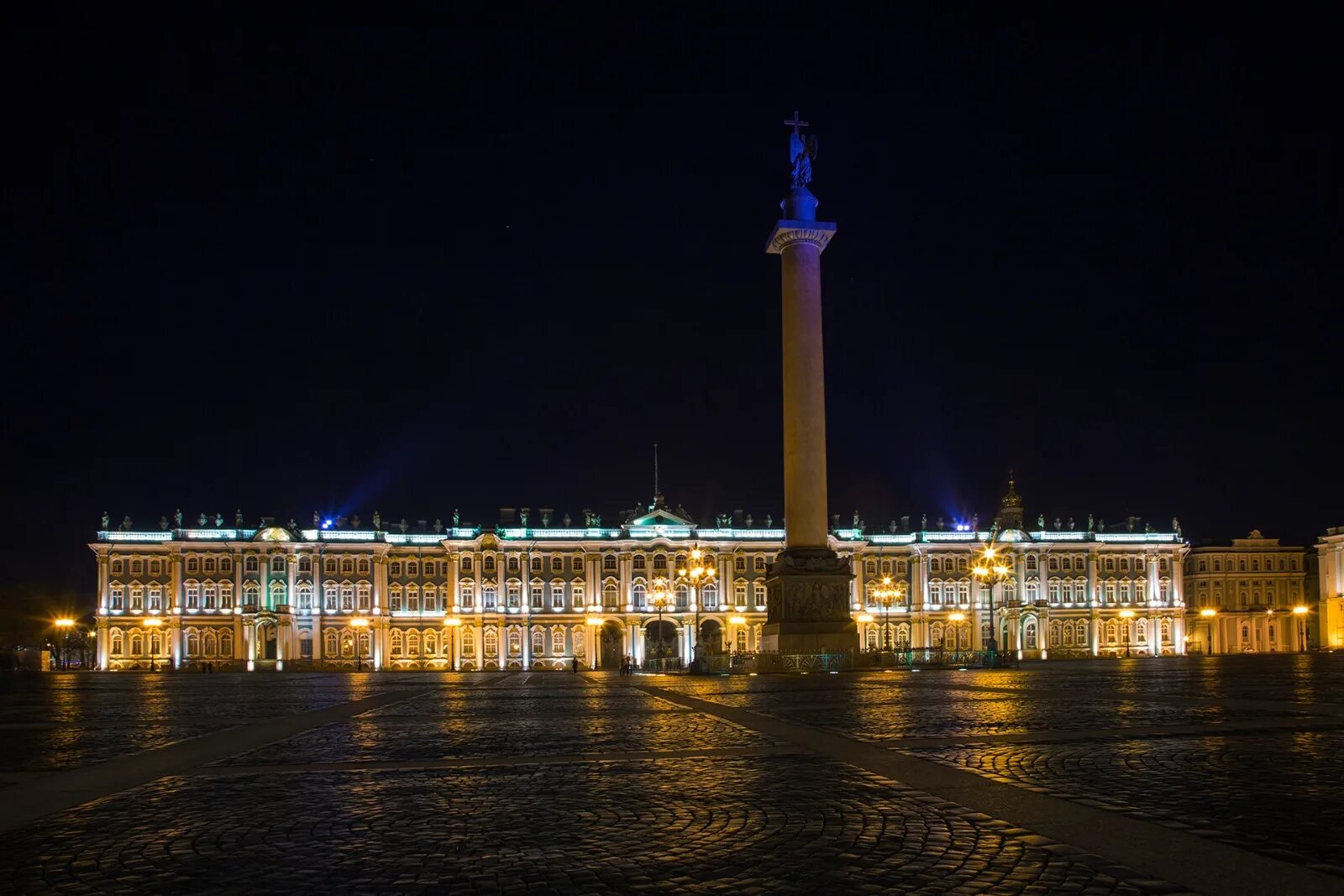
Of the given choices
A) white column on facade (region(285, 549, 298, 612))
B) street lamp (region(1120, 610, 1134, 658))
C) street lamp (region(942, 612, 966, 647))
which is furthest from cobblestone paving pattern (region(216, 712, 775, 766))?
street lamp (region(1120, 610, 1134, 658))

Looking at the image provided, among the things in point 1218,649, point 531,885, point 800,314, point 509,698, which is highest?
point 800,314

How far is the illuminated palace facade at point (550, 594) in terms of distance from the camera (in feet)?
350

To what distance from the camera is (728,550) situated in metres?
113

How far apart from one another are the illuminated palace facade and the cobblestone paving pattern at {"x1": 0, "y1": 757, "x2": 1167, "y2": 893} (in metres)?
91.1

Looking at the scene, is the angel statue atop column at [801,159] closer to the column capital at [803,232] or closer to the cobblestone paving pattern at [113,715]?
the column capital at [803,232]

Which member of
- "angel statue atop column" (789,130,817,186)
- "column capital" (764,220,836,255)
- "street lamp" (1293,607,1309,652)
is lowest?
"street lamp" (1293,607,1309,652)

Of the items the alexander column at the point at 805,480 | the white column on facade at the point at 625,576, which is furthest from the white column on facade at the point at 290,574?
the alexander column at the point at 805,480

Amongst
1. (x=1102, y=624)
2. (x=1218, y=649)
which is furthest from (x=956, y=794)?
(x=1218, y=649)

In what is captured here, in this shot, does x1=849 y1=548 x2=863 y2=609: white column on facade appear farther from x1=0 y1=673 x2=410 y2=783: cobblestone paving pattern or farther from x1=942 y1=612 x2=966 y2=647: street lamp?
x1=0 y1=673 x2=410 y2=783: cobblestone paving pattern

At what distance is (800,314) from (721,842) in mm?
39829

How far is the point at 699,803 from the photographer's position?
11.0 m

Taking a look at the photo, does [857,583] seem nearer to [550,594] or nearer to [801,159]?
[550,594]

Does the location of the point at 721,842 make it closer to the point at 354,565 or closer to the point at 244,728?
the point at 244,728

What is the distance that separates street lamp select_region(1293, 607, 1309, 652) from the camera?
402 ft
